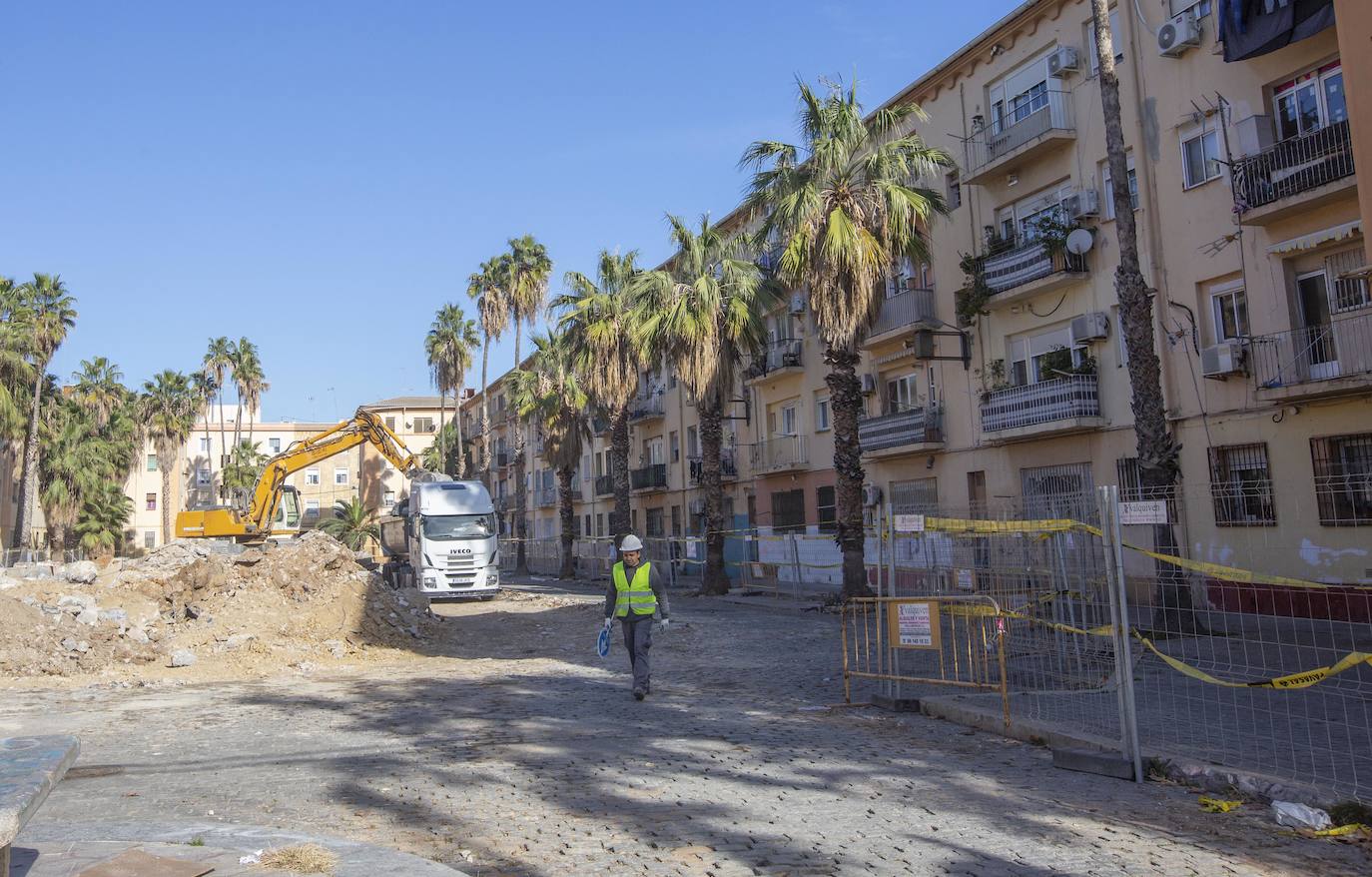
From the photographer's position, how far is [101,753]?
852 cm

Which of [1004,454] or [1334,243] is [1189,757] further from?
[1004,454]

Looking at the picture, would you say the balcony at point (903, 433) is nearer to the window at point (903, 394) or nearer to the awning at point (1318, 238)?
the window at point (903, 394)

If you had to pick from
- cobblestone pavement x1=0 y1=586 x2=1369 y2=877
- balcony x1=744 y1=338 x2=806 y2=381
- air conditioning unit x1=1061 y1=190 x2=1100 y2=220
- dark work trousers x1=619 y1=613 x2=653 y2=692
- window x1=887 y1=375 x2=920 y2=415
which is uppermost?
air conditioning unit x1=1061 y1=190 x2=1100 y2=220

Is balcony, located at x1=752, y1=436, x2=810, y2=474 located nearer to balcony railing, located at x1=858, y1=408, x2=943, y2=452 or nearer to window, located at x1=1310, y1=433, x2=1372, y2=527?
balcony railing, located at x1=858, y1=408, x2=943, y2=452

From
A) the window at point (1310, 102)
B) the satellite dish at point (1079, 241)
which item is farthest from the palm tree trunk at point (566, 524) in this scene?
the window at point (1310, 102)

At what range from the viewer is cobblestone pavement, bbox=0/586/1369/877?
5.27 meters

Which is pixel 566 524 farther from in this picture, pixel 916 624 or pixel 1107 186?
pixel 916 624

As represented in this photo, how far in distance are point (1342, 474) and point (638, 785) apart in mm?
15788

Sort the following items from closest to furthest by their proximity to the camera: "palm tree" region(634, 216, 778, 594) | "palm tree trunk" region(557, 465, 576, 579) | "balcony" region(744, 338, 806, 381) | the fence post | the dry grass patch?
the dry grass patch, the fence post, "palm tree" region(634, 216, 778, 594), "balcony" region(744, 338, 806, 381), "palm tree trunk" region(557, 465, 576, 579)

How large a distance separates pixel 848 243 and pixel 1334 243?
839 centimetres

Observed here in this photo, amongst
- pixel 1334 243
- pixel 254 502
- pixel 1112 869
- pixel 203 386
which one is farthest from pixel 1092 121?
pixel 203 386

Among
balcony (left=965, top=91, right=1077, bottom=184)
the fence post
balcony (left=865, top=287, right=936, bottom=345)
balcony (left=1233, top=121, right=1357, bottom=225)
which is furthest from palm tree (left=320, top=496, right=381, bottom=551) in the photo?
the fence post

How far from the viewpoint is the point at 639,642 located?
1091 centimetres

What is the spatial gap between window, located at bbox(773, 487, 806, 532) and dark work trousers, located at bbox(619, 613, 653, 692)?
21820 millimetres
